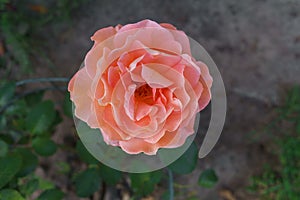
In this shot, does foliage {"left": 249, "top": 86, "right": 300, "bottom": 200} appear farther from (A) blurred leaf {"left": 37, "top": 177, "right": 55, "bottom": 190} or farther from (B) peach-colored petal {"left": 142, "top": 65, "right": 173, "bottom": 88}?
(B) peach-colored petal {"left": 142, "top": 65, "right": 173, "bottom": 88}

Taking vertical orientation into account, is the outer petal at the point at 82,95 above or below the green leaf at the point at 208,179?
above

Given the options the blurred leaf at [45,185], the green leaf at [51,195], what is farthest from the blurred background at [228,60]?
the green leaf at [51,195]

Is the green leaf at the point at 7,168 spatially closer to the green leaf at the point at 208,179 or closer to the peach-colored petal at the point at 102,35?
the peach-colored petal at the point at 102,35

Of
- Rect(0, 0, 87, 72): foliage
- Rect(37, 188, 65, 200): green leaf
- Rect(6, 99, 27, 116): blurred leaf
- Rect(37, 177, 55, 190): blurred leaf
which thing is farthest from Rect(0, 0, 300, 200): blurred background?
Rect(37, 188, 65, 200): green leaf

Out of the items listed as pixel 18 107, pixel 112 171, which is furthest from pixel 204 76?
pixel 18 107

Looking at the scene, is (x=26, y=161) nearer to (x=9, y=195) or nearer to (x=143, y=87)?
(x=9, y=195)

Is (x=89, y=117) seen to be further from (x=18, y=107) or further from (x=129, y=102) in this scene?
(x=18, y=107)
